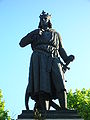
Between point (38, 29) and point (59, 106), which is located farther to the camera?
point (38, 29)

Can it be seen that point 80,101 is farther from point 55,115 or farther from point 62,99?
point 55,115

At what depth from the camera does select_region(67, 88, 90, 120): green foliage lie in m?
26.8

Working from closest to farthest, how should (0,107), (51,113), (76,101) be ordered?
(51,113)
(0,107)
(76,101)

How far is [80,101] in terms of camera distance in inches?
1129

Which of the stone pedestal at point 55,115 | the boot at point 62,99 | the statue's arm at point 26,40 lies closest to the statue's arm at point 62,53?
the statue's arm at point 26,40

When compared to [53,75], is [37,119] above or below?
below

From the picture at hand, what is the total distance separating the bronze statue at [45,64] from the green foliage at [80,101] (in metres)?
15.1

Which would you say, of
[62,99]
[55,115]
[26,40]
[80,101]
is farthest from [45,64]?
[80,101]

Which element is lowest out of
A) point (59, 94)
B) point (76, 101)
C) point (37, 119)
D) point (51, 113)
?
→ point (37, 119)

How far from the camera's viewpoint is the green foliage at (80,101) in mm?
26822

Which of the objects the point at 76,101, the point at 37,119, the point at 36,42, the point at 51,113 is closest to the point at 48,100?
the point at 51,113

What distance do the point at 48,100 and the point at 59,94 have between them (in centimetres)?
42

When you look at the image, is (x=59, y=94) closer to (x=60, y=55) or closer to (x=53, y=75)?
(x=53, y=75)

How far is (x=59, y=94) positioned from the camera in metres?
10.4
